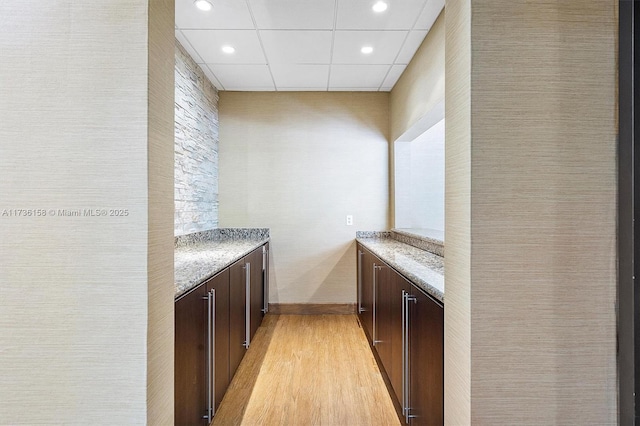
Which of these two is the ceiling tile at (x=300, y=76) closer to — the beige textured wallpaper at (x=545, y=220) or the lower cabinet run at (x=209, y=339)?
the lower cabinet run at (x=209, y=339)

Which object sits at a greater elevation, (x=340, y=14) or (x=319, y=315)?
(x=340, y=14)

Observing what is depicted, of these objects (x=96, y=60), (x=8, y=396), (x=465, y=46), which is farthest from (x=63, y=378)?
(x=465, y=46)

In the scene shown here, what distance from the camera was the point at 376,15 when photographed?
2482mm

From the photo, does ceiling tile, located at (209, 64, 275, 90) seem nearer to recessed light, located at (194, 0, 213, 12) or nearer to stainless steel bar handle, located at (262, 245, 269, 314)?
recessed light, located at (194, 0, 213, 12)

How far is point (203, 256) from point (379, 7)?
1.96 metres

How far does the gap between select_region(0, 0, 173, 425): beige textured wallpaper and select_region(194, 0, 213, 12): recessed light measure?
4.83 feet

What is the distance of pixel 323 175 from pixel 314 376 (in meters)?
2.19

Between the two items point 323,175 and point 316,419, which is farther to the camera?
point 323,175

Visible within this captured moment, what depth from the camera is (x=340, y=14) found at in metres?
2.47

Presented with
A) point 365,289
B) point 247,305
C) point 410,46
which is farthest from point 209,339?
point 410,46

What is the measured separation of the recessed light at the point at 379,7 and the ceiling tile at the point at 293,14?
0.88ft

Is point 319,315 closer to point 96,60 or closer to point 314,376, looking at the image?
point 314,376

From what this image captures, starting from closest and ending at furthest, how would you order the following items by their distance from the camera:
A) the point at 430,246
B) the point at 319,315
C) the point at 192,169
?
1. the point at 430,246
2. the point at 192,169
3. the point at 319,315

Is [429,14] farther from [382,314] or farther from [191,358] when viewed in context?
[191,358]
